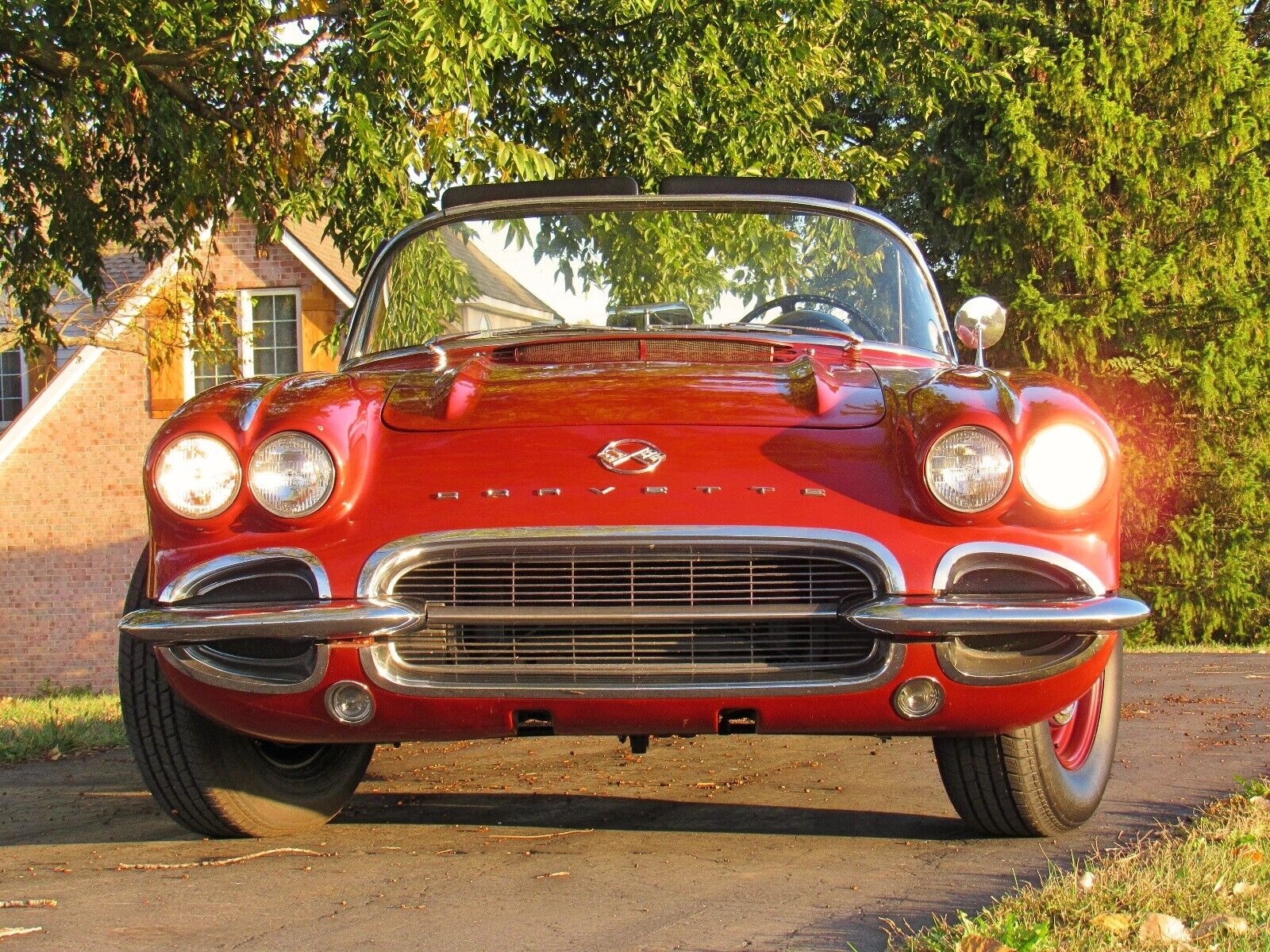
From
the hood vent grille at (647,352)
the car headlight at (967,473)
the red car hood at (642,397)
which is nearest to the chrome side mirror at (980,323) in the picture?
the hood vent grille at (647,352)

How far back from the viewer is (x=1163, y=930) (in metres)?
2.72

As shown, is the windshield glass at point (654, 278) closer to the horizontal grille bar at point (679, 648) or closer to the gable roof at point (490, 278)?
the gable roof at point (490, 278)

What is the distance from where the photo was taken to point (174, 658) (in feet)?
11.5

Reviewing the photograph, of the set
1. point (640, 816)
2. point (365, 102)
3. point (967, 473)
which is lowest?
point (640, 816)

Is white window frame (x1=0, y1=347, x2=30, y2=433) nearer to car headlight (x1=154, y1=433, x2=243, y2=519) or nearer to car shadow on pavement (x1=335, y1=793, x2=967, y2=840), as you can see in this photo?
car shadow on pavement (x1=335, y1=793, x2=967, y2=840)

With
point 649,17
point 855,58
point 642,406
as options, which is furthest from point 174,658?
point 855,58

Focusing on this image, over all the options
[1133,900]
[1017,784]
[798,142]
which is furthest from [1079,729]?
[798,142]

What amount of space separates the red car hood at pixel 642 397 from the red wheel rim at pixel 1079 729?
3.25 ft

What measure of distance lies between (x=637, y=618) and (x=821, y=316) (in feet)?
5.93

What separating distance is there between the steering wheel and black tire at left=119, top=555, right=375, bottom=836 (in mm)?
1965

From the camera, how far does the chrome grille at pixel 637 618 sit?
3342 millimetres

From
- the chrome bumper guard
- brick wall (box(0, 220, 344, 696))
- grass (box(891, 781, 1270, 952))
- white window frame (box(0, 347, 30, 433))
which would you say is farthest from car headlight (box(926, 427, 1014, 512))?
white window frame (box(0, 347, 30, 433))

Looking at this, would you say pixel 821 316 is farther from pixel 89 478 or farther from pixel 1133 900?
pixel 89 478

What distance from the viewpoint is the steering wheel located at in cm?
480
